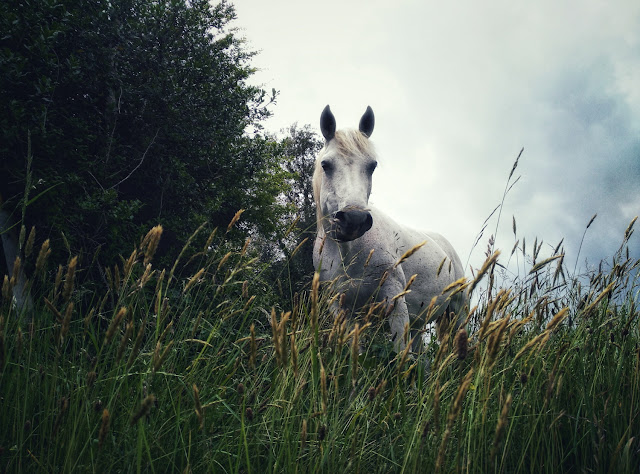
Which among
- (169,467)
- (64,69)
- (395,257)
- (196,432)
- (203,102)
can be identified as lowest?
(169,467)

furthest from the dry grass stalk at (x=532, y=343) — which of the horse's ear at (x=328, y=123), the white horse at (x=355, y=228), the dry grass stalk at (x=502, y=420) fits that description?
the horse's ear at (x=328, y=123)

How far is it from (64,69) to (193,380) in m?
6.82

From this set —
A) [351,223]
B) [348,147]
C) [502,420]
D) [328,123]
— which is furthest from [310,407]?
[328,123]

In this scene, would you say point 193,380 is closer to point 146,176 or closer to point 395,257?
point 395,257

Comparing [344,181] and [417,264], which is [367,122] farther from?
[417,264]

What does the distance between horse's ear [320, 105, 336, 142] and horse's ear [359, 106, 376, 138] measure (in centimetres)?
44

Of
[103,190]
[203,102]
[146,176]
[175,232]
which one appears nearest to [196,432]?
[103,190]

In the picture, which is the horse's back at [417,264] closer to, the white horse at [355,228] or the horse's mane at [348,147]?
the white horse at [355,228]

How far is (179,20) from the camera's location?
29.2ft

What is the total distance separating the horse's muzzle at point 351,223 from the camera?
3.76 m

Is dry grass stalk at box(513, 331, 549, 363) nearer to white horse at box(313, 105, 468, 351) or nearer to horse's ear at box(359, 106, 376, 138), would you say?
white horse at box(313, 105, 468, 351)

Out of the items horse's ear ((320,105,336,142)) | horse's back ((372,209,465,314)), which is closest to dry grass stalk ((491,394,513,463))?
horse's back ((372,209,465,314))

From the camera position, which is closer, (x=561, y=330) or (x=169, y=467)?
(x=169, y=467)

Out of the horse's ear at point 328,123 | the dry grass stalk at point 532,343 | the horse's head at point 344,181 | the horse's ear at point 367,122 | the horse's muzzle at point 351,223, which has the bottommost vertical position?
the dry grass stalk at point 532,343
